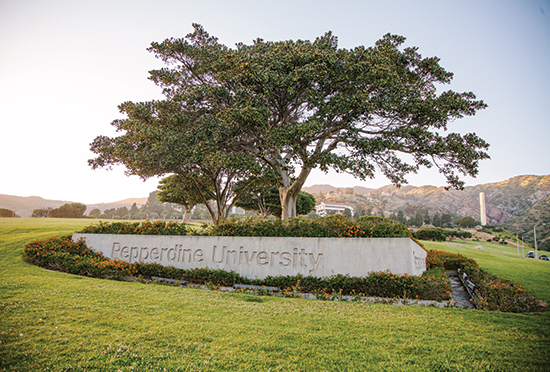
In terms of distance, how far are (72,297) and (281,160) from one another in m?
11.3

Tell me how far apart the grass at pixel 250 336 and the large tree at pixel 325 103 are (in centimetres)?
753

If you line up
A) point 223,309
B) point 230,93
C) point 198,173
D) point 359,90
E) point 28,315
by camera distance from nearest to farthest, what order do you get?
point 28,315 < point 223,309 < point 359,90 < point 230,93 < point 198,173

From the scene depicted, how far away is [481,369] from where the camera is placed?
317cm

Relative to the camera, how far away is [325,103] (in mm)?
11688

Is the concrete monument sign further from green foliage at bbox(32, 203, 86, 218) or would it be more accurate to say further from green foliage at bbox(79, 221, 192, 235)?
green foliage at bbox(32, 203, 86, 218)

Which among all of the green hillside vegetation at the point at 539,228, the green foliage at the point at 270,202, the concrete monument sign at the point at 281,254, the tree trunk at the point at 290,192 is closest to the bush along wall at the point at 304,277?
the concrete monument sign at the point at 281,254

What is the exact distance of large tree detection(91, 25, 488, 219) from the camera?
37.8 ft

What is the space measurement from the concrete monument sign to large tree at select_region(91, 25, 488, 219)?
177 inches

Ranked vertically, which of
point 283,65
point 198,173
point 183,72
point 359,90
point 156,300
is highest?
point 183,72

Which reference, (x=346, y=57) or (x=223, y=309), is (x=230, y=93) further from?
(x=223, y=309)

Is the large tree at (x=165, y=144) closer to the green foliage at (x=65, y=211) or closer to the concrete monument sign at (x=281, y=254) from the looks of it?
the concrete monument sign at (x=281, y=254)

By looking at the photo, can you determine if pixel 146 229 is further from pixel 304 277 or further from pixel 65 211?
pixel 65 211

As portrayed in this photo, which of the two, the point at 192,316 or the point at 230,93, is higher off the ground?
the point at 230,93

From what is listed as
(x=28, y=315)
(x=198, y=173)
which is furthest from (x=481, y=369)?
(x=198, y=173)
